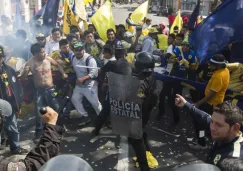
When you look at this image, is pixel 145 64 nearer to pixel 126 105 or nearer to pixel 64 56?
pixel 126 105

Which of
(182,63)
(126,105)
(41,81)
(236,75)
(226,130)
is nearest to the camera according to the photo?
(226,130)

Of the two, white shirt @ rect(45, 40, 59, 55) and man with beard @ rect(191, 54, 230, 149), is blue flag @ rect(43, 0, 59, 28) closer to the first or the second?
white shirt @ rect(45, 40, 59, 55)

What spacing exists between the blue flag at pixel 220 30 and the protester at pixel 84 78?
1968 millimetres

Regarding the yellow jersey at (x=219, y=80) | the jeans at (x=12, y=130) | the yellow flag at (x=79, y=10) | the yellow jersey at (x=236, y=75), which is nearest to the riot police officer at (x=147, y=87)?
the yellow jersey at (x=219, y=80)

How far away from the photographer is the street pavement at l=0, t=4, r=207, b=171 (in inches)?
199

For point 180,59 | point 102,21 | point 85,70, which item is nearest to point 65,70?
point 85,70

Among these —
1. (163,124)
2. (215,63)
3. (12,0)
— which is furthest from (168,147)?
(12,0)

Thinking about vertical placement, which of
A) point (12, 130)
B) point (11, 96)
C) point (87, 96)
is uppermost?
point (11, 96)

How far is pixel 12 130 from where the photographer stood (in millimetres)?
5152

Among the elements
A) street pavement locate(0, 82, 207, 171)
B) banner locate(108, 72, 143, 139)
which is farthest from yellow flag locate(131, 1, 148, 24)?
Answer: banner locate(108, 72, 143, 139)

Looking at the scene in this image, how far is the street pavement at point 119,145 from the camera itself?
16.6ft

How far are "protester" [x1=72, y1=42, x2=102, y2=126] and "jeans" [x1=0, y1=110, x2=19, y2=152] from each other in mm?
1415

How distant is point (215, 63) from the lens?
4.80m

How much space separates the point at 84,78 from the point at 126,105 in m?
2.20
